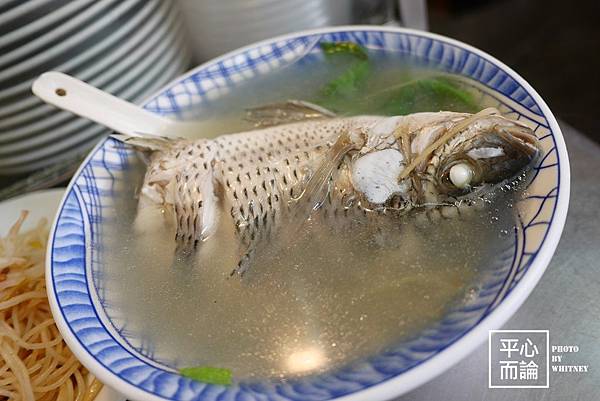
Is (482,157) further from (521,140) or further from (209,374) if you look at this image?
(209,374)

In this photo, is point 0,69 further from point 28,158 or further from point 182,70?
point 182,70

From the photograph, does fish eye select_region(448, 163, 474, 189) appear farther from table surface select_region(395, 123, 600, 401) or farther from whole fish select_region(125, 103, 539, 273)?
table surface select_region(395, 123, 600, 401)

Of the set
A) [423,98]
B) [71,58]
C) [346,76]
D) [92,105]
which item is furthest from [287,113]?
[71,58]

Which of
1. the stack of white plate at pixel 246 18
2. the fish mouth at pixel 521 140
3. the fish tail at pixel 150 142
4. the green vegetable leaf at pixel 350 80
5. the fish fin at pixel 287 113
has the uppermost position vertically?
the stack of white plate at pixel 246 18

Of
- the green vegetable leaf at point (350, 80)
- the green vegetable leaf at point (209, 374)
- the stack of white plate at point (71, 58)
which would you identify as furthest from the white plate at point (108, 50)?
the green vegetable leaf at point (209, 374)

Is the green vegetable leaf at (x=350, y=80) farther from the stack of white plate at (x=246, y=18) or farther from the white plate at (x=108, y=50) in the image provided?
the white plate at (x=108, y=50)

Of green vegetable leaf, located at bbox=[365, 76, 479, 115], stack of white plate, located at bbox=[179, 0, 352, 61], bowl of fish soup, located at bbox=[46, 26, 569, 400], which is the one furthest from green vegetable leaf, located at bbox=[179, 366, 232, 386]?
stack of white plate, located at bbox=[179, 0, 352, 61]
